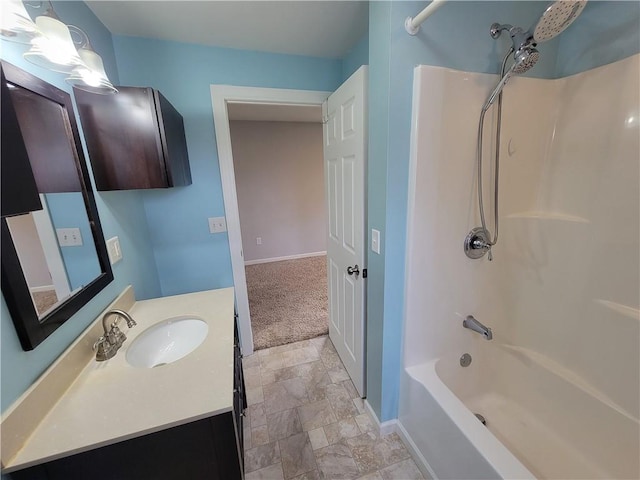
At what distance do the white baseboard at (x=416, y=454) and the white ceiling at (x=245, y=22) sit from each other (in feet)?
7.54

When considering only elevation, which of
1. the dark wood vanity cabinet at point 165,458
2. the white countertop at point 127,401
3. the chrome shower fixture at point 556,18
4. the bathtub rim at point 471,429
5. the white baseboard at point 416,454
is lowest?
the white baseboard at point 416,454

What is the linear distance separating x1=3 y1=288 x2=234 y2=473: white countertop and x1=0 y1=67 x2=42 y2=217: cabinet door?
0.63m

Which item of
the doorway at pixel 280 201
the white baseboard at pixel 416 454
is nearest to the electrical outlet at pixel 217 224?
the doorway at pixel 280 201

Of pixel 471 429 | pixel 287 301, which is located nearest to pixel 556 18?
pixel 471 429

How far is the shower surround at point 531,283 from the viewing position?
3.61 feet

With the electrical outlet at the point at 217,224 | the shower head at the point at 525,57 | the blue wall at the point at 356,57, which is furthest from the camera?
the electrical outlet at the point at 217,224

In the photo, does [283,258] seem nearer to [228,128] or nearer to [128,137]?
[228,128]

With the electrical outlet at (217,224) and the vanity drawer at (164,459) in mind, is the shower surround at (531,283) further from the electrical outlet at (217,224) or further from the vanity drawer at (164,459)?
the electrical outlet at (217,224)

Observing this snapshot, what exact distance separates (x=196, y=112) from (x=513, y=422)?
265cm

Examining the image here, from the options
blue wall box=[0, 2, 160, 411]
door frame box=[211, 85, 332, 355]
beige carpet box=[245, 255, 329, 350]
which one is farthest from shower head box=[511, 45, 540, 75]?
beige carpet box=[245, 255, 329, 350]

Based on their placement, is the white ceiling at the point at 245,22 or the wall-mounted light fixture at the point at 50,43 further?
the white ceiling at the point at 245,22

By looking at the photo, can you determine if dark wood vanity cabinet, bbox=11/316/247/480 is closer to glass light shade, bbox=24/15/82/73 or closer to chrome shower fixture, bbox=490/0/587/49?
glass light shade, bbox=24/15/82/73

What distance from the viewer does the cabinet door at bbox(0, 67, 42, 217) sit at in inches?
25.4

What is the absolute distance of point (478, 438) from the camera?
3.26 ft
